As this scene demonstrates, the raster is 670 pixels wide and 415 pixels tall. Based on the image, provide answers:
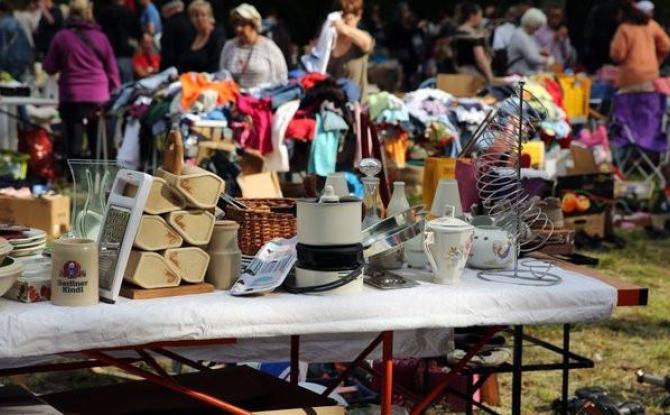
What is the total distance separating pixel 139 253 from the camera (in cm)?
251

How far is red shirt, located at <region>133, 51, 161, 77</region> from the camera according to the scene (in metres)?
10.9

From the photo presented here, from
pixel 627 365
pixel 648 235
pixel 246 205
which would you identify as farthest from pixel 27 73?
pixel 246 205

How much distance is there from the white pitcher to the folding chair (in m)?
6.39

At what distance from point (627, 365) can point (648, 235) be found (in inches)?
133

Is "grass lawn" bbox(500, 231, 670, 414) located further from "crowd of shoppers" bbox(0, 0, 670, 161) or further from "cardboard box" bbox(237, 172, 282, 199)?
"crowd of shoppers" bbox(0, 0, 670, 161)

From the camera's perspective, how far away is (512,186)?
10.0ft

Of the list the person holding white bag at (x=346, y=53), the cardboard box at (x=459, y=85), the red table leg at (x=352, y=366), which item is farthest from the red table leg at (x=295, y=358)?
the cardboard box at (x=459, y=85)

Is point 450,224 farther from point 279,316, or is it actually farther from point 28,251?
point 28,251

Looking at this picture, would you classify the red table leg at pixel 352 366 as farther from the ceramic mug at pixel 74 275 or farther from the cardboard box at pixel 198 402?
the ceramic mug at pixel 74 275

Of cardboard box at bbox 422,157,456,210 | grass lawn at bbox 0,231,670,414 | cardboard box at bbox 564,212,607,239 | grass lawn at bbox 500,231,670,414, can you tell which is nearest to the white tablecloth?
cardboard box at bbox 422,157,456,210

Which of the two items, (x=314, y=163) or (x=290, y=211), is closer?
(x=290, y=211)

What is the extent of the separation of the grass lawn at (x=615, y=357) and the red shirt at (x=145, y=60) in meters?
5.61

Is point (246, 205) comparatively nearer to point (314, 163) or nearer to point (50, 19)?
point (314, 163)

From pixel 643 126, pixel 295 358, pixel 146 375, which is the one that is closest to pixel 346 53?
pixel 643 126
